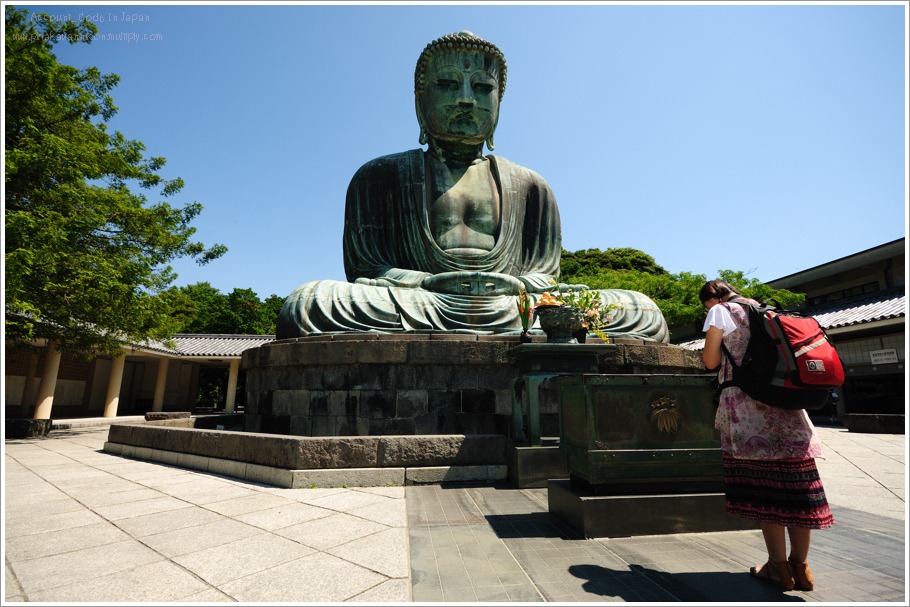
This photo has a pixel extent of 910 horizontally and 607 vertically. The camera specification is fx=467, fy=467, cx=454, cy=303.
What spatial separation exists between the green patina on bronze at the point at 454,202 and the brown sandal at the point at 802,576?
512 cm

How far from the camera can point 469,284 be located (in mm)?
6980

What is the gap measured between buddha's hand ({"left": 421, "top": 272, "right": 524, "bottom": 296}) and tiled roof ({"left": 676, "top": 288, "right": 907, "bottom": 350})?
682 cm

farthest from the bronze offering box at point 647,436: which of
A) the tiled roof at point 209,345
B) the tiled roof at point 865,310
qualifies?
the tiled roof at point 209,345

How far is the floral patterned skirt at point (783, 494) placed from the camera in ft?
6.86

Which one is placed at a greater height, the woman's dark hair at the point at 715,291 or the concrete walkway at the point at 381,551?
the woman's dark hair at the point at 715,291

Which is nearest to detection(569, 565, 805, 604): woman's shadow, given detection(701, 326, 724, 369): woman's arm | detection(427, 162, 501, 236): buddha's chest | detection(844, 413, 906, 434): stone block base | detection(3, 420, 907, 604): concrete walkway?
detection(3, 420, 907, 604): concrete walkway

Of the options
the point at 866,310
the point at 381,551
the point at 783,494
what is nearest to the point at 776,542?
the point at 783,494

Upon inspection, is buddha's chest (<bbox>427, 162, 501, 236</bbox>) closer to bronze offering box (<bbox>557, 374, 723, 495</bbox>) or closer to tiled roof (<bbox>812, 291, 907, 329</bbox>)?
bronze offering box (<bbox>557, 374, 723, 495</bbox>)

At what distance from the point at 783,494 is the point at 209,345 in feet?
69.8

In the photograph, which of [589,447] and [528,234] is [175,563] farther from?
[528,234]

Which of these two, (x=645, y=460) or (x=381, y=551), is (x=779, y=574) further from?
(x=381, y=551)

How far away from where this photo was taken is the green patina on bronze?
25.9 ft

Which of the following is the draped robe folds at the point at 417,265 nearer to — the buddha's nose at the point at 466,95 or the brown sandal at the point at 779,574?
the buddha's nose at the point at 466,95

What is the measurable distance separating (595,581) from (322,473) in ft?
8.97
